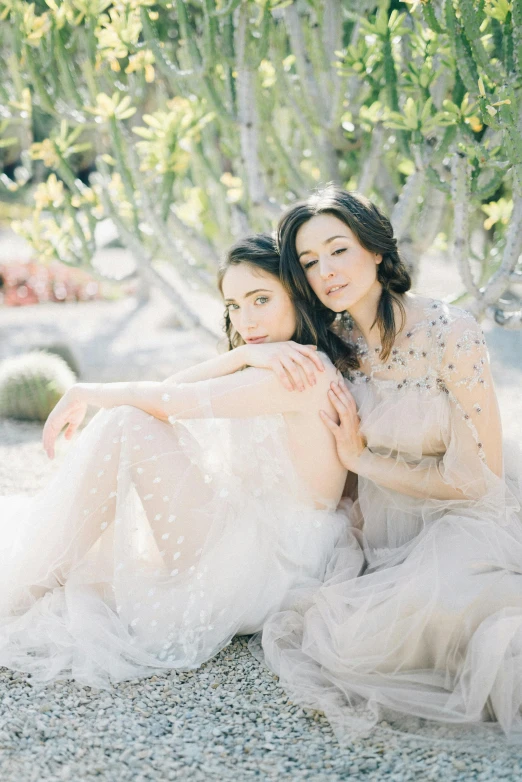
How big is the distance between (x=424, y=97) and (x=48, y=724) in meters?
2.98

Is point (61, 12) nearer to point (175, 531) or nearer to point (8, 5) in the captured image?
point (8, 5)

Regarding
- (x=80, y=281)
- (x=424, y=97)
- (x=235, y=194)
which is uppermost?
(x=424, y=97)

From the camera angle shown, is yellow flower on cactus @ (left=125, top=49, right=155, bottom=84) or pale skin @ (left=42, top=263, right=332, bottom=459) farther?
yellow flower on cactus @ (left=125, top=49, right=155, bottom=84)

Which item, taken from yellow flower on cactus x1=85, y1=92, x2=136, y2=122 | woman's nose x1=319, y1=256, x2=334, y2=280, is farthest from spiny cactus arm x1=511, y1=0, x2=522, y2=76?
yellow flower on cactus x1=85, y1=92, x2=136, y2=122

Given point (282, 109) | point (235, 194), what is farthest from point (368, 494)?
point (282, 109)

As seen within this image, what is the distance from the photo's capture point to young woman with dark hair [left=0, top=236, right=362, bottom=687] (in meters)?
2.50

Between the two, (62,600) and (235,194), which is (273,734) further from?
(235,194)

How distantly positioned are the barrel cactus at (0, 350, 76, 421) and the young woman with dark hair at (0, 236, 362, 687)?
2.75 m

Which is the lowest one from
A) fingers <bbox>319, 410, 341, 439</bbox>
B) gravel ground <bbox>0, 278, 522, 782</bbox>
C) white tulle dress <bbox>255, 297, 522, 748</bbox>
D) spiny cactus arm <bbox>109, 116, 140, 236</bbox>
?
gravel ground <bbox>0, 278, 522, 782</bbox>

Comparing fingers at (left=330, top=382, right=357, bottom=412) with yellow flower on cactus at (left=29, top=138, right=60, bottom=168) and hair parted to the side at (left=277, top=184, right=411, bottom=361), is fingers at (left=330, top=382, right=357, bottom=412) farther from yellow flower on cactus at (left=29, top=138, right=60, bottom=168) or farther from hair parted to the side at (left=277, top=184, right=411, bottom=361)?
yellow flower on cactus at (left=29, top=138, right=60, bottom=168)

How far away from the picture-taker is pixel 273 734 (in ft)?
7.00

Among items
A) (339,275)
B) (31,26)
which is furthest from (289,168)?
(339,275)

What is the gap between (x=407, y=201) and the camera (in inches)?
164

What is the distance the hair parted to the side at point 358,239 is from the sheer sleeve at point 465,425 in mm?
232
